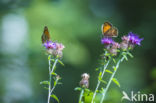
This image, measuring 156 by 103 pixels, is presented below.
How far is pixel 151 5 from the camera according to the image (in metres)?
6.95

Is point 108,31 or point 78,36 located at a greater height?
point 78,36

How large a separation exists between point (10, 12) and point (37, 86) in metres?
5.26

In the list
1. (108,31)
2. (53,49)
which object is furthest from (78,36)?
(53,49)

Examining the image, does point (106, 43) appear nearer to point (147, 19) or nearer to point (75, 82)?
point (147, 19)

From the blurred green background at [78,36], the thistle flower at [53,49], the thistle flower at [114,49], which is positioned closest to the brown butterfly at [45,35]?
the thistle flower at [53,49]

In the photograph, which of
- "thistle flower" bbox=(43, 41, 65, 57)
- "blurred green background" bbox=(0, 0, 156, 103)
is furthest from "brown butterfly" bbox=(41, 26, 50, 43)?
"blurred green background" bbox=(0, 0, 156, 103)

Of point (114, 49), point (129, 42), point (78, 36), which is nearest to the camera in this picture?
point (114, 49)

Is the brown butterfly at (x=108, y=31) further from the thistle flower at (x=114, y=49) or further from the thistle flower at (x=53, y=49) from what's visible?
the thistle flower at (x=53, y=49)

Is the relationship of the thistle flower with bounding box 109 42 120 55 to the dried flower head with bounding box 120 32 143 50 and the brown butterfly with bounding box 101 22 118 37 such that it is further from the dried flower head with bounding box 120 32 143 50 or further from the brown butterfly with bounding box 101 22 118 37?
the brown butterfly with bounding box 101 22 118 37

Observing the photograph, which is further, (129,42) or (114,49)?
(129,42)

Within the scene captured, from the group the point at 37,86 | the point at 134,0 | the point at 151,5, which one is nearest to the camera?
the point at 151,5

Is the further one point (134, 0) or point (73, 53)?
point (73, 53)

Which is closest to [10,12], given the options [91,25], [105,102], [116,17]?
[105,102]

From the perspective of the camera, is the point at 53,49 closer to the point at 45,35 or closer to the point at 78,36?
the point at 45,35
